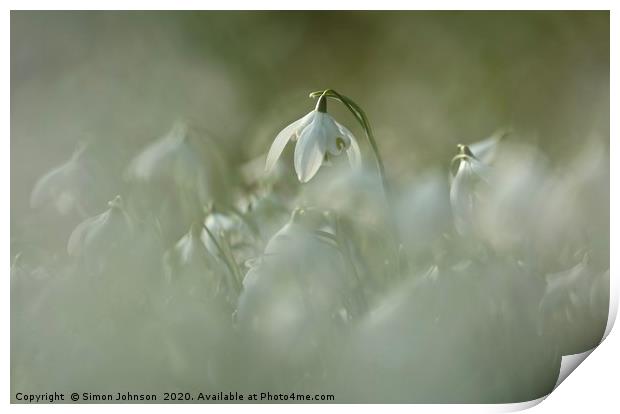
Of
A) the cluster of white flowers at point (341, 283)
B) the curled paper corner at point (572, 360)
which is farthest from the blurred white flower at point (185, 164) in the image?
the curled paper corner at point (572, 360)

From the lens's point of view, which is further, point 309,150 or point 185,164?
point 185,164

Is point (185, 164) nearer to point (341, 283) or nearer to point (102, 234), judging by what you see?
point (102, 234)

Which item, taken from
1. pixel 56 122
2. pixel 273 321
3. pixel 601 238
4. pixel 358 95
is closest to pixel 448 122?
pixel 358 95

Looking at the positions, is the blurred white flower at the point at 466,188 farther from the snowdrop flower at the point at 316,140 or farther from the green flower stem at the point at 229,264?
the green flower stem at the point at 229,264

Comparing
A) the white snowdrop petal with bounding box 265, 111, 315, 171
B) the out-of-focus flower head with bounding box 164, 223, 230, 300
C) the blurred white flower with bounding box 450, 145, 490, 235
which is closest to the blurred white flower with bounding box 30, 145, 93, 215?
the out-of-focus flower head with bounding box 164, 223, 230, 300

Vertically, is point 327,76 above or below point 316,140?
above

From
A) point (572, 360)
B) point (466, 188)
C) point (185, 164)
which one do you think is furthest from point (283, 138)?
point (572, 360)

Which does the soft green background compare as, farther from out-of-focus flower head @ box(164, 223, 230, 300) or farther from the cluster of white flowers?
out-of-focus flower head @ box(164, 223, 230, 300)
